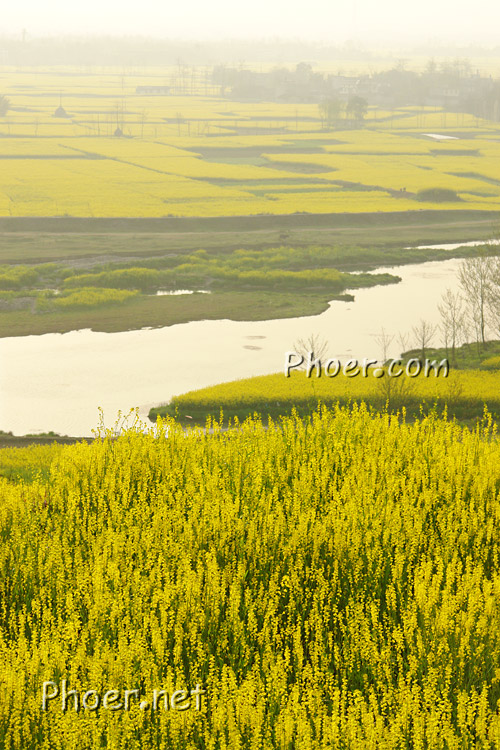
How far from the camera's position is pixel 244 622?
9.04 meters

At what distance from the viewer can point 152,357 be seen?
105 ft

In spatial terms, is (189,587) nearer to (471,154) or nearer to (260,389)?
(260,389)

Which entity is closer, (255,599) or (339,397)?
(255,599)

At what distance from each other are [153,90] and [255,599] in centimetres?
15026

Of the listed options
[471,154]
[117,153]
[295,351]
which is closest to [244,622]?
[295,351]

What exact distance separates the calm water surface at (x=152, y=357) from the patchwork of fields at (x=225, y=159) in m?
20.6

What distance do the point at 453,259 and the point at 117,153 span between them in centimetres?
4290

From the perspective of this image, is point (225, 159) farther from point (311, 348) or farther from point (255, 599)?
point (255, 599)

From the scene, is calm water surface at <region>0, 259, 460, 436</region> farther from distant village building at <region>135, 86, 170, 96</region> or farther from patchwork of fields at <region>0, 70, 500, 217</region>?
distant village building at <region>135, 86, 170, 96</region>

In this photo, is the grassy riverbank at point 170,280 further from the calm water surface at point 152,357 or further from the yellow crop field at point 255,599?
the yellow crop field at point 255,599

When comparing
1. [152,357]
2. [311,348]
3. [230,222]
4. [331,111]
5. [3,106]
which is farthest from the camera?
[331,111]

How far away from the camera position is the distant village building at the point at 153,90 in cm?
14975

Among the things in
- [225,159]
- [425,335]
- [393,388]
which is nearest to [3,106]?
[225,159]

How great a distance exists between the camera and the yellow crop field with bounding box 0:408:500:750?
23.6ft
